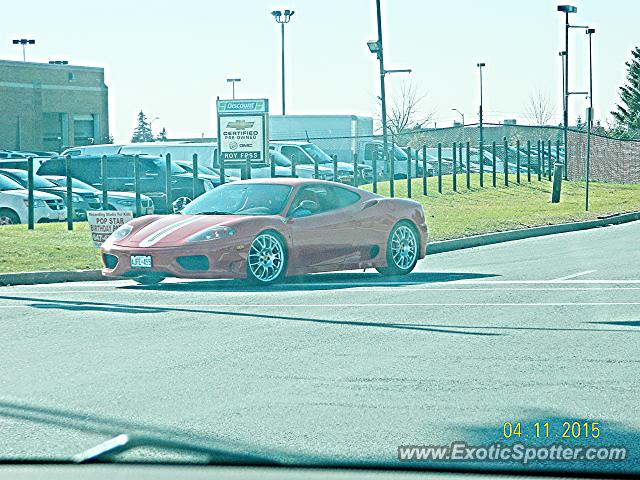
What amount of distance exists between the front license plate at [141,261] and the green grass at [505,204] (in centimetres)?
858

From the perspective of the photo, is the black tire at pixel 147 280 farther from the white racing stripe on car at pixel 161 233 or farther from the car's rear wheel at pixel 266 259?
the car's rear wheel at pixel 266 259

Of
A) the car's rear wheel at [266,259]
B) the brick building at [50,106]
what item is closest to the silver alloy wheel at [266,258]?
the car's rear wheel at [266,259]

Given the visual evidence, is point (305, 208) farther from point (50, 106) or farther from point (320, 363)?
point (50, 106)

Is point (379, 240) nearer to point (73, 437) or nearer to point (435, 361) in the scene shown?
point (435, 361)

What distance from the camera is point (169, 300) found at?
13.6 metres

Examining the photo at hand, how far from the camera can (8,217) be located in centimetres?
2505

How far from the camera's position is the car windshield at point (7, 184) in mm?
26109

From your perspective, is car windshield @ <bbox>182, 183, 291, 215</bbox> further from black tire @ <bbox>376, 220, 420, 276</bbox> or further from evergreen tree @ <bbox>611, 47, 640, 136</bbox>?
evergreen tree @ <bbox>611, 47, 640, 136</bbox>

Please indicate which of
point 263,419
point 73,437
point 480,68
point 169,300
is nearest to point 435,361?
point 263,419

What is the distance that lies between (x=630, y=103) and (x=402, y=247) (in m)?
83.6

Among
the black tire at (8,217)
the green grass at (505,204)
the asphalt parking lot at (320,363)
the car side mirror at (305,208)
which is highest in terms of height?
the car side mirror at (305,208)

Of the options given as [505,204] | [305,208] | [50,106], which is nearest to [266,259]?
[305,208]

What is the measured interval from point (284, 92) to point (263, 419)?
62486 millimetres

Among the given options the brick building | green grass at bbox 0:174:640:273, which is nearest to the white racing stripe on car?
green grass at bbox 0:174:640:273
